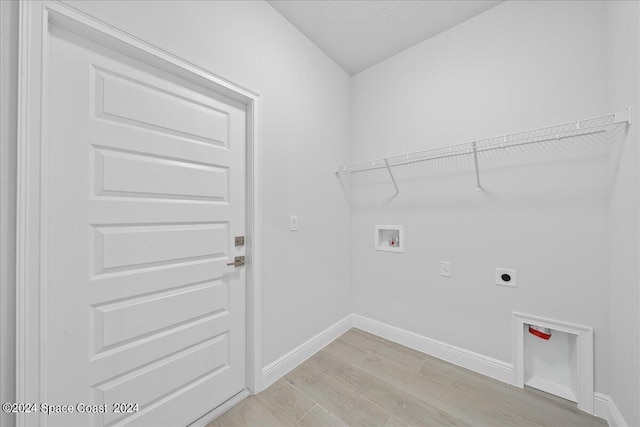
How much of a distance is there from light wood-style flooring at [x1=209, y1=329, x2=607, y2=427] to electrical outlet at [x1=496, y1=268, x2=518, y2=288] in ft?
2.26

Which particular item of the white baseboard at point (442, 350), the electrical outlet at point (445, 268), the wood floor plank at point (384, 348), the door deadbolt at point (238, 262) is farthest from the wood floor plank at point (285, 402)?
the electrical outlet at point (445, 268)

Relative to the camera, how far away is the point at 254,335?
1.58 metres

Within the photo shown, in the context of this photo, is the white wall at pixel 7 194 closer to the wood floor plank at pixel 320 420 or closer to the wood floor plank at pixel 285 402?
the wood floor plank at pixel 285 402

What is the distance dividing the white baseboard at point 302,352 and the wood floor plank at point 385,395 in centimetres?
9

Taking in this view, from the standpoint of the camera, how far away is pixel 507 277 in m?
1.67

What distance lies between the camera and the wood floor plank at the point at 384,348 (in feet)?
6.28

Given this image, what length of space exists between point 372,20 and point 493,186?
157 centimetres

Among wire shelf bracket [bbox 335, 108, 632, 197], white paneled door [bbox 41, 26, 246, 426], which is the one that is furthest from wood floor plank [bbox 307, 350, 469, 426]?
wire shelf bracket [bbox 335, 108, 632, 197]

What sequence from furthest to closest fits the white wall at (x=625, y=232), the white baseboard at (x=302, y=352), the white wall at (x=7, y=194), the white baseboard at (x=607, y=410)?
1. the white baseboard at (x=302, y=352)
2. the white baseboard at (x=607, y=410)
3. the white wall at (x=625, y=232)
4. the white wall at (x=7, y=194)

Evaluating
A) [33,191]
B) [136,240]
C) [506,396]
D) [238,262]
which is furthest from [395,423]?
[33,191]

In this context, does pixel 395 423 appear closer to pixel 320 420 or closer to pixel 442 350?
pixel 320 420

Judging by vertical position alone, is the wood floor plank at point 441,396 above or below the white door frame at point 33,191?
below

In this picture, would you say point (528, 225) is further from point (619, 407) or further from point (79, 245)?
point (79, 245)

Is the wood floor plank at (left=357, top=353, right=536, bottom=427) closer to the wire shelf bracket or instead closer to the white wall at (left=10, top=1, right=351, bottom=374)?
the white wall at (left=10, top=1, right=351, bottom=374)
